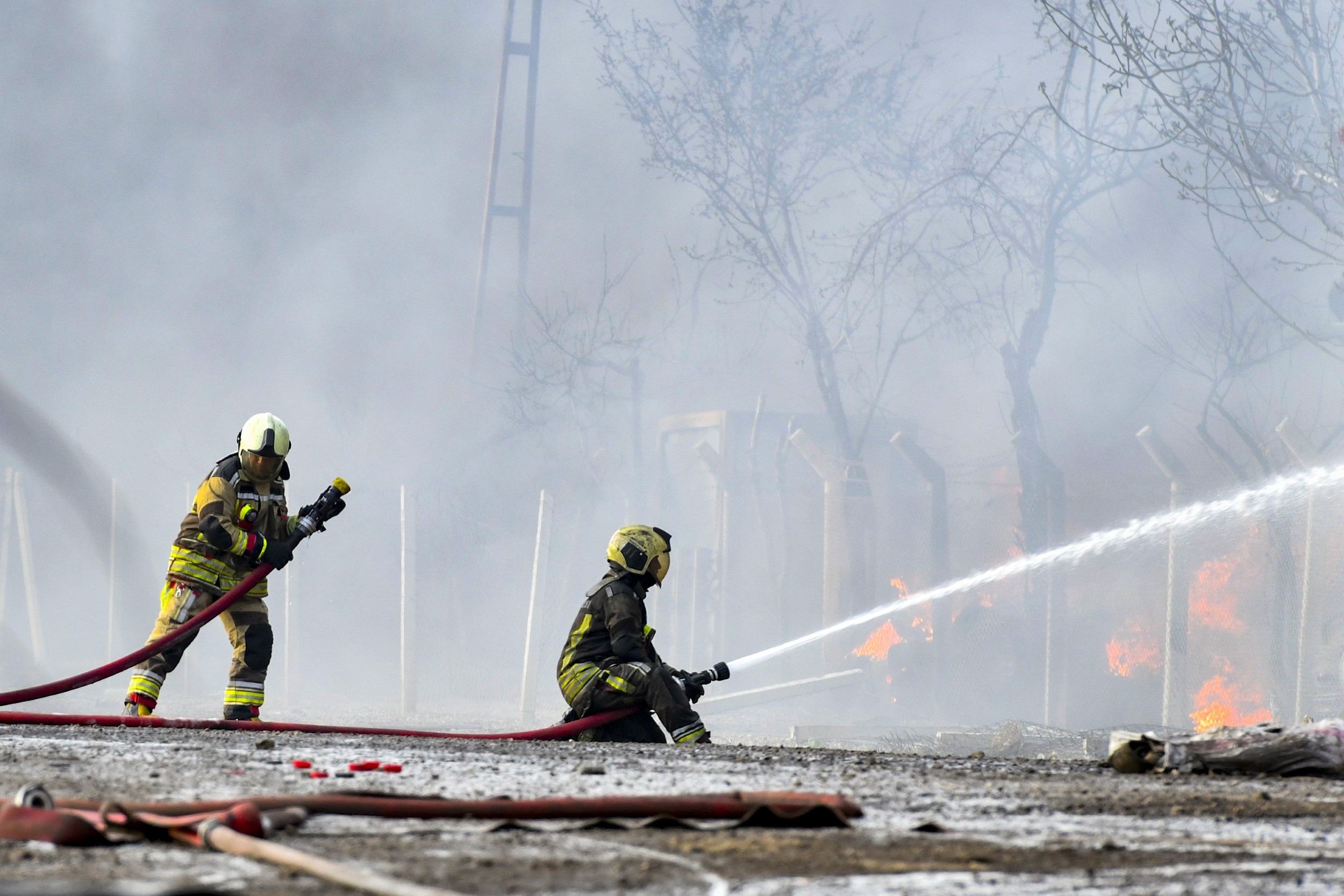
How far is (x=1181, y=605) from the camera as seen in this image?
33.7 feet

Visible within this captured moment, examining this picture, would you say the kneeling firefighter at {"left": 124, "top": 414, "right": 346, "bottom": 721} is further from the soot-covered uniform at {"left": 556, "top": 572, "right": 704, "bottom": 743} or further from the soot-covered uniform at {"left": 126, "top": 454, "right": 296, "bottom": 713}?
the soot-covered uniform at {"left": 556, "top": 572, "right": 704, "bottom": 743}

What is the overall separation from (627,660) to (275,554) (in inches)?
71.5

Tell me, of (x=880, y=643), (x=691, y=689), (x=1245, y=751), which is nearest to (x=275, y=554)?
(x=691, y=689)

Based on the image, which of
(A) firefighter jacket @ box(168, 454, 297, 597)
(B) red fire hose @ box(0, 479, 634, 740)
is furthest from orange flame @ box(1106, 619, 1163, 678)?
(A) firefighter jacket @ box(168, 454, 297, 597)

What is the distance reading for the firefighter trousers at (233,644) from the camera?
22.8 feet

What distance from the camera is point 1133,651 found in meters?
14.3

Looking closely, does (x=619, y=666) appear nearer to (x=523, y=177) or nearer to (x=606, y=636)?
(x=606, y=636)

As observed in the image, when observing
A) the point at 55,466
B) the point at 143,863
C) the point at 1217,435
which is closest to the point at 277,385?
the point at 55,466

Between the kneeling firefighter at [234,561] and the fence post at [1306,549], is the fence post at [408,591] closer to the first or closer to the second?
the kneeling firefighter at [234,561]

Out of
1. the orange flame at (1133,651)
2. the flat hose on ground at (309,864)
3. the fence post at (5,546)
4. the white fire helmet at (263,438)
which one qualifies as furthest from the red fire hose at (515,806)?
the fence post at (5,546)

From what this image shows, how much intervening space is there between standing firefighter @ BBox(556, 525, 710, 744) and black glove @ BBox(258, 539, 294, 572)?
146cm

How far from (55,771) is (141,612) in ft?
49.1

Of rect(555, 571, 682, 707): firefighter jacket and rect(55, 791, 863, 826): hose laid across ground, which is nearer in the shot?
rect(55, 791, 863, 826): hose laid across ground

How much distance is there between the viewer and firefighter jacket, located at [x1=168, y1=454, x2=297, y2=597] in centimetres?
695
